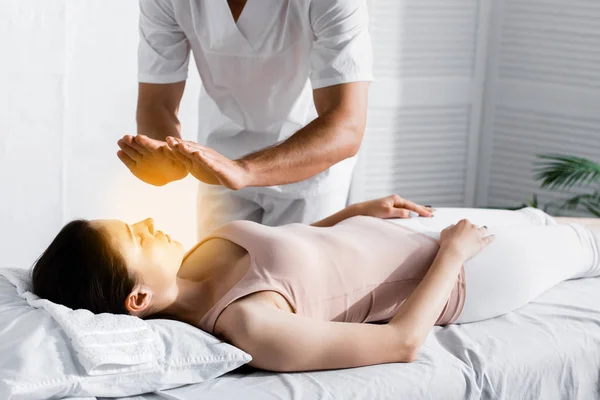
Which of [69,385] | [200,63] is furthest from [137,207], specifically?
[69,385]

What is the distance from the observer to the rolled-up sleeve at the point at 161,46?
223 centimetres

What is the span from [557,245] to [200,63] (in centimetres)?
103

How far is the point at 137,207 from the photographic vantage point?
3613 mm

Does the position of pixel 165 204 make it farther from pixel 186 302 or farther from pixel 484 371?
pixel 484 371

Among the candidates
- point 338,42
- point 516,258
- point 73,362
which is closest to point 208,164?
point 73,362

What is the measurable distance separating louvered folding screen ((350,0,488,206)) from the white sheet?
180cm

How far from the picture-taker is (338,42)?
207cm

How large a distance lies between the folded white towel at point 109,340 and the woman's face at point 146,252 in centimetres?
14

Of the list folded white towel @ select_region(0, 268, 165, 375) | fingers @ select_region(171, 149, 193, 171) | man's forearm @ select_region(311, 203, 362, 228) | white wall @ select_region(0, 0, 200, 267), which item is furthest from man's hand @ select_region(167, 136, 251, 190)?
white wall @ select_region(0, 0, 200, 267)

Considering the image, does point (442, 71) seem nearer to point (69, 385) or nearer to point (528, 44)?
point (528, 44)

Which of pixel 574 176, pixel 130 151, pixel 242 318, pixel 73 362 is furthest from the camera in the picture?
pixel 574 176

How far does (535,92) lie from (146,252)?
262 cm

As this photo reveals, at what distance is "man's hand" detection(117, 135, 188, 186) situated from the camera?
5.78 ft

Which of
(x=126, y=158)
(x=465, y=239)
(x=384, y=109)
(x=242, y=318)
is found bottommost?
(x=242, y=318)
